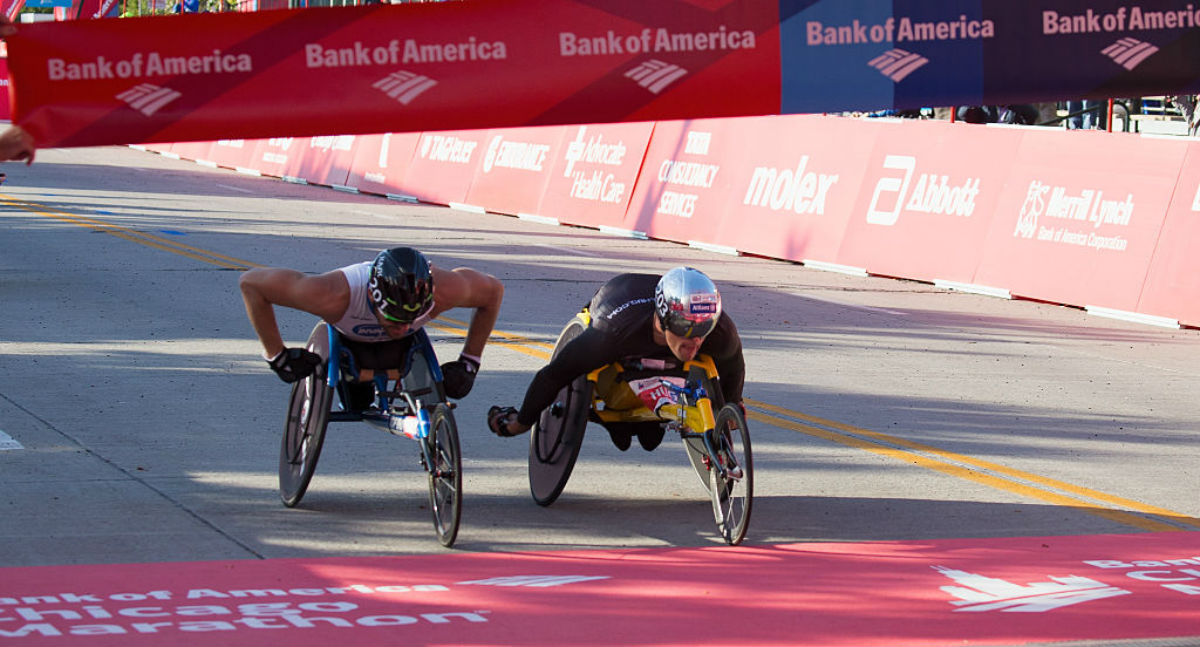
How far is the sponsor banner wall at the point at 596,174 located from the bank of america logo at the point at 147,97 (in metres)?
17.6

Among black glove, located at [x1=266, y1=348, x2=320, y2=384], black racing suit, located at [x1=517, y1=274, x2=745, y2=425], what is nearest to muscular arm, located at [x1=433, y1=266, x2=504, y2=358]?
black racing suit, located at [x1=517, y1=274, x2=745, y2=425]

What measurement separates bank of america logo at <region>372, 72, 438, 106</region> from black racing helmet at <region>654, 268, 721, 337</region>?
76.1 inches

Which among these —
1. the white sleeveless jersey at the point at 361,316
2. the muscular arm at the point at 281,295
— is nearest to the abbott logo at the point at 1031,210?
the white sleeveless jersey at the point at 361,316

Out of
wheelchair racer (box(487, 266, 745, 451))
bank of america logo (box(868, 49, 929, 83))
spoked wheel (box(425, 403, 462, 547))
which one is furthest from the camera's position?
wheelchair racer (box(487, 266, 745, 451))

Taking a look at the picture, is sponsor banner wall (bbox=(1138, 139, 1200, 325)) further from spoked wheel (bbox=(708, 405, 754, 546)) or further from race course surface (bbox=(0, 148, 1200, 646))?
spoked wheel (bbox=(708, 405, 754, 546))

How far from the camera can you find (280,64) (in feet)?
20.8

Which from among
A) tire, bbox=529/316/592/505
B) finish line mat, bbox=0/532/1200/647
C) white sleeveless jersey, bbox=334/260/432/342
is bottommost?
finish line mat, bbox=0/532/1200/647

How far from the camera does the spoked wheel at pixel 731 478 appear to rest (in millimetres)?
7887

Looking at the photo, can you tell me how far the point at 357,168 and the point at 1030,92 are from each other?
25.5 meters

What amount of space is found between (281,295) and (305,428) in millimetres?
824

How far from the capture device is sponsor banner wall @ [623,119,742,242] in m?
22.4

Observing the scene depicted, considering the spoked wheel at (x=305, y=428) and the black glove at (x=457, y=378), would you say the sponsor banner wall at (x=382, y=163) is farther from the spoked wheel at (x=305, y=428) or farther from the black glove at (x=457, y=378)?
the black glove at (x=457, y=378)

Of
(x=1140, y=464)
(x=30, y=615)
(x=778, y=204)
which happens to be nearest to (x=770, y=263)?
(x=778, y=204)

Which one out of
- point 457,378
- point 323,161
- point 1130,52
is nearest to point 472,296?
point 457,378
